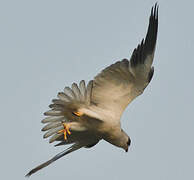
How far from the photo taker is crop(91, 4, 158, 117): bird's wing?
10625 millimetres

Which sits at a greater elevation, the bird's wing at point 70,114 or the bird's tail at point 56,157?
the bird's wing at point 70,114

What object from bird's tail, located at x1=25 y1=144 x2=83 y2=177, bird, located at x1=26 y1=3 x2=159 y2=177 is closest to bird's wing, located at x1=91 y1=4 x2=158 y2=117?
bird, located at x1=26 y1=3 x2=159 y2=177

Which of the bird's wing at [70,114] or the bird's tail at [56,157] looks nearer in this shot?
the bird's wing at [70,114]

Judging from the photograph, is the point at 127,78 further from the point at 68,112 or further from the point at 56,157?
the point at 56,157

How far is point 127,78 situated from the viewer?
10.8 m

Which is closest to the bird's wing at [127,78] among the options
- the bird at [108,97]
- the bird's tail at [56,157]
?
the bird at [108,97]

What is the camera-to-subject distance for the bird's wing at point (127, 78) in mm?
10625

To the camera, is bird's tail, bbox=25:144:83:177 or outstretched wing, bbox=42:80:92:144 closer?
outstretched wing, bbox=42:80:92:144

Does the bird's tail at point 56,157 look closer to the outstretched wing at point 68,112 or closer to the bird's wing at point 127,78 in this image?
the outstretched wing at point 68,112

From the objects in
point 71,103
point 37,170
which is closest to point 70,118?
point 71,103

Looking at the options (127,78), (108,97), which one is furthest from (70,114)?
(127,78)

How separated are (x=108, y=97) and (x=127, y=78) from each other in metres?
0.46

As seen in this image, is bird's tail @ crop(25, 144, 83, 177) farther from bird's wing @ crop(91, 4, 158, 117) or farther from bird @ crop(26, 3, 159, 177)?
bird's wing @ crop(91, 4, 158, 117)

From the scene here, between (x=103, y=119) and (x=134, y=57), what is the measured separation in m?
1.08
